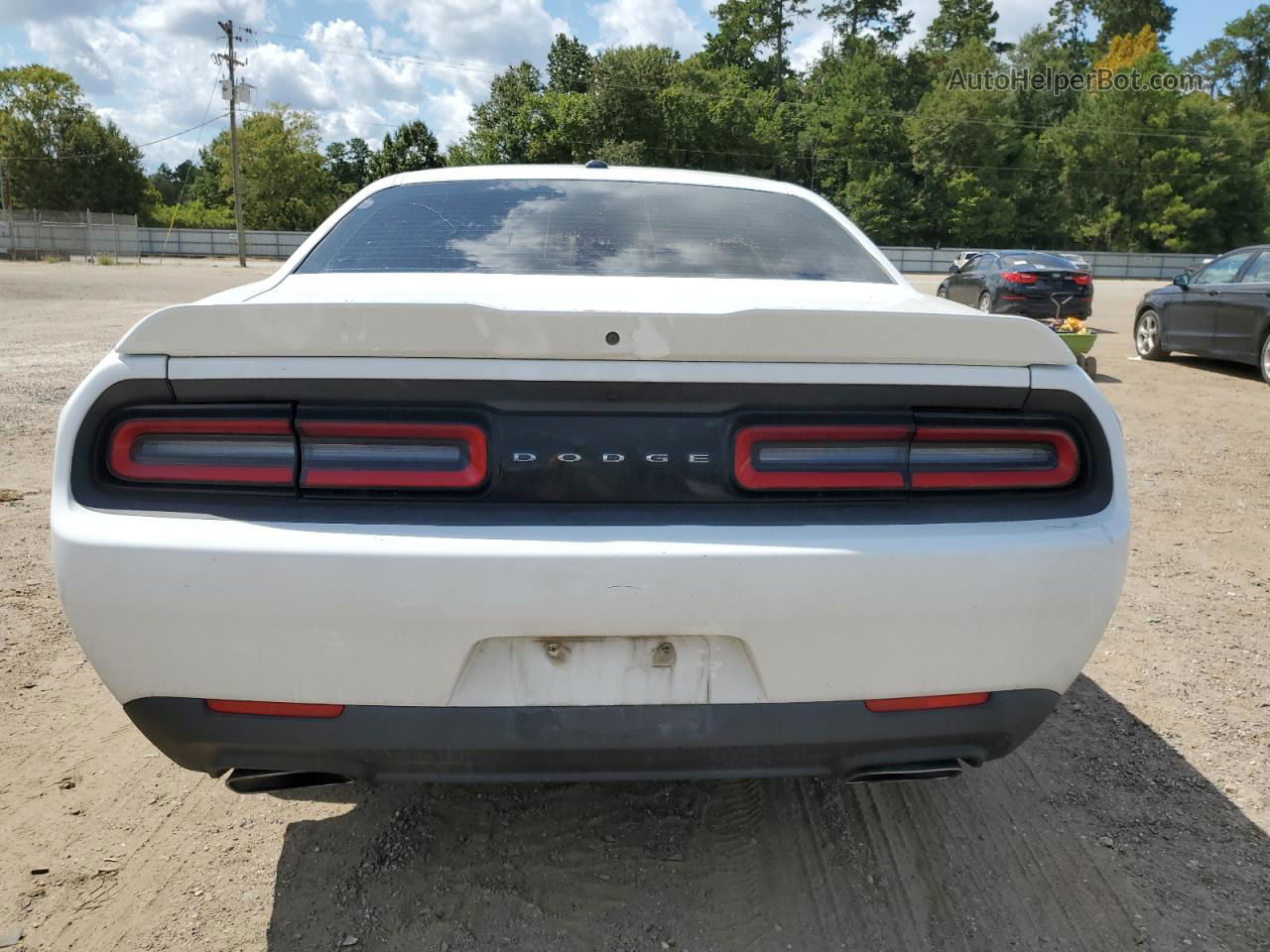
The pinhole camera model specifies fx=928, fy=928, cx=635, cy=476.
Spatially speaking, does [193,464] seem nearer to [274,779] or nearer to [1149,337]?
[274,779]

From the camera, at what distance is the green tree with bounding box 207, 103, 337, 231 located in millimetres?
66125

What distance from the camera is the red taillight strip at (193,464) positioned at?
1744mm

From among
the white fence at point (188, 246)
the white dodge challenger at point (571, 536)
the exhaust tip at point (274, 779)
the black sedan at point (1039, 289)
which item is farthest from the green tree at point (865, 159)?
the exhaust tip at point (274, 779)

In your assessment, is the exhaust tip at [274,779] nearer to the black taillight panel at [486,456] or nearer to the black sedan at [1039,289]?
the black taillight panel at [486,456]

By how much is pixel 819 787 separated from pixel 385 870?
1.23m

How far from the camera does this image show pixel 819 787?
2.71 meters

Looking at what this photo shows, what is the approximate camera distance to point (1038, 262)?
15133 millimetres

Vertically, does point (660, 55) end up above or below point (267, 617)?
above

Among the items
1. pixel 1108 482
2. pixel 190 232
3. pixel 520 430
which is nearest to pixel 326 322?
pixel 520 430

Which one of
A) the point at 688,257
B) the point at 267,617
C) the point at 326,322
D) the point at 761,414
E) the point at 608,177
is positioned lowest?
the point at 267,617

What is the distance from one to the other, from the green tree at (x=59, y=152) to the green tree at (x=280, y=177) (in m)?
9.11

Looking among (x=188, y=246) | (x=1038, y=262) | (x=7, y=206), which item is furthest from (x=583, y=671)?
(x=7, y=206)

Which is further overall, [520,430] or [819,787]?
[819,787]

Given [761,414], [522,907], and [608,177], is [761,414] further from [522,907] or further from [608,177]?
[608,177]
